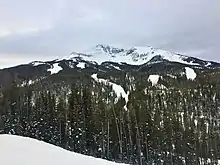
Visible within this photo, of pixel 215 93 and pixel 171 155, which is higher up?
pixel 215 93

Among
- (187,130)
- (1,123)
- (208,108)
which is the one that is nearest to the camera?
(1,123)

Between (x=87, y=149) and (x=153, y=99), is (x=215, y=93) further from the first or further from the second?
(x=87, y=149)

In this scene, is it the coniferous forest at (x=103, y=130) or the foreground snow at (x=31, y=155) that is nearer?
the foreground snow at (x=31, y=155)

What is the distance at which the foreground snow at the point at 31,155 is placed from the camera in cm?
1015

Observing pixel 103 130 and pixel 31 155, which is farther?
pixel 103 130

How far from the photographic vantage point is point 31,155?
36.1 ft

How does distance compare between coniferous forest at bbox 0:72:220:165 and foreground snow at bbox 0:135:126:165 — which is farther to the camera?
coniferous forest at bbox 0:72:220:165

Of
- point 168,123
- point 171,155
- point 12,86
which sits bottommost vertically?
point 171,155

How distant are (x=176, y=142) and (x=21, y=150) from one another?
135 feet

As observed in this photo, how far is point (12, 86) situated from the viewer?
54844 mm

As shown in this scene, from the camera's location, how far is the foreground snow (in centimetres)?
1015

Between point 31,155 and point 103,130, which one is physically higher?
point 31,155

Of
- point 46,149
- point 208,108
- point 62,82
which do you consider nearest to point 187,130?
point 208,108

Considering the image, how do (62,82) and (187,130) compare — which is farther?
(62,82)
